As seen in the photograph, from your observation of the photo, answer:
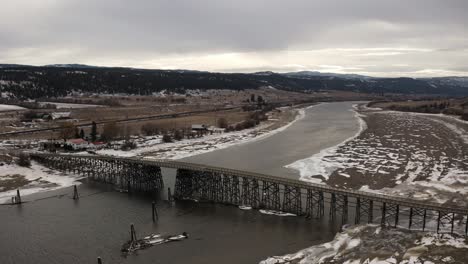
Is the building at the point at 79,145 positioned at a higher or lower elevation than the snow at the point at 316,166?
higher

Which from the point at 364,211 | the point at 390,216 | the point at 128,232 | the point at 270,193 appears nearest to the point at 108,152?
the point at 270,193

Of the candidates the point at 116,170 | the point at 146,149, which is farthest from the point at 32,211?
the point at 146,149

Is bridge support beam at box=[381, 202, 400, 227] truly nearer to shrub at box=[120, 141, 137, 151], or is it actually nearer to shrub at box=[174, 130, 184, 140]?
shrub at box=[120, 141, 137, 151]

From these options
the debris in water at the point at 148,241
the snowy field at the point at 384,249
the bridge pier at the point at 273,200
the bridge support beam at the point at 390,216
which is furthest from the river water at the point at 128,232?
the bridge support beam at the point at 390,216

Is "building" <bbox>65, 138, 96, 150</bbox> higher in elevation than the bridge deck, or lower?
lower

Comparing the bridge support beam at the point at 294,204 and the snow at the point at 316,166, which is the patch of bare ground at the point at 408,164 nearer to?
the snow at the point at 316,166

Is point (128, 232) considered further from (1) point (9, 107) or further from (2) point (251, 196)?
(1) point (9, 107)

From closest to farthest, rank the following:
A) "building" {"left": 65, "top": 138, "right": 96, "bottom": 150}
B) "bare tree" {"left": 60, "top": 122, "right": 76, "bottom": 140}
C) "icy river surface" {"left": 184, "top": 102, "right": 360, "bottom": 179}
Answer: "icy river surface" {"left": 184, "top": 102, "right": 360, "bottom": 179} → "building" {"left": 65, "top": 138, "right": 96, "bottom": 150} → "bare tree" {"left": 60, "top": 122, "right": 76, "bottom": 140}

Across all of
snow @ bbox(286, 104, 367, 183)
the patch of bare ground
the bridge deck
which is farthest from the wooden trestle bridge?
snow @ bbox(286, 104, 367, 183)
